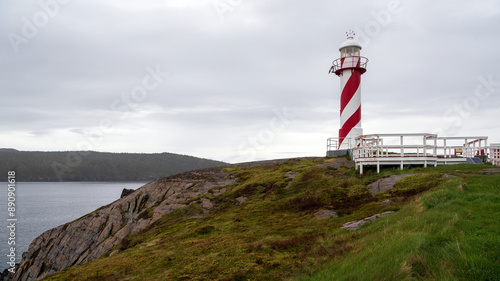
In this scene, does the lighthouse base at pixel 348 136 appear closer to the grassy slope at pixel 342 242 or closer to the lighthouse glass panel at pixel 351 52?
the lighthouse glass panel at pixel 351 52

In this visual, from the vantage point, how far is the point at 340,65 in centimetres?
3020

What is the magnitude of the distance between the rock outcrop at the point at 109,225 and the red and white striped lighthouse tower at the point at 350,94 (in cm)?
1063

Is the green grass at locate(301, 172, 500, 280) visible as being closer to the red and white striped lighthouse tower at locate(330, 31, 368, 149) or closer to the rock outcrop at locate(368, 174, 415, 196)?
the rock outcrop at locate(368, 174, 415, 196)

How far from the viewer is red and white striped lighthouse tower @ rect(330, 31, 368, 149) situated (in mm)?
29391

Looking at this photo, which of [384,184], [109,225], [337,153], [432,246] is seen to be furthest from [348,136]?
[432,246]

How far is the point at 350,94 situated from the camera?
2958cm

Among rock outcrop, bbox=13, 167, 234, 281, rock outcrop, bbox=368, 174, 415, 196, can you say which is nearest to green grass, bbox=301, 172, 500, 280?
rock outcrop, bbox=368, 174, 415, 196

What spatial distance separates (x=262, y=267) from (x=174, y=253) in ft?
11.2

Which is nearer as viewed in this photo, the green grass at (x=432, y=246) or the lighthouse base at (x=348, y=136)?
the green grass at (x=432, y=246)

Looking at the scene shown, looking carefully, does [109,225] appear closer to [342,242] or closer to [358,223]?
[358,223]

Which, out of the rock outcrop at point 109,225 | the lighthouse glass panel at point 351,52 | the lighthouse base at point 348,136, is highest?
the lighthouse glass panel at point 351,52

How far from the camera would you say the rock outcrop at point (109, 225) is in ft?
68.3

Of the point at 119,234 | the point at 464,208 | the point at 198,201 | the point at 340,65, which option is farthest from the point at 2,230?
the point at 464,208

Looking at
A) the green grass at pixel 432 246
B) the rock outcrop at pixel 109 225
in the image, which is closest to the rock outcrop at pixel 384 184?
the green grass at pixel 432 246
